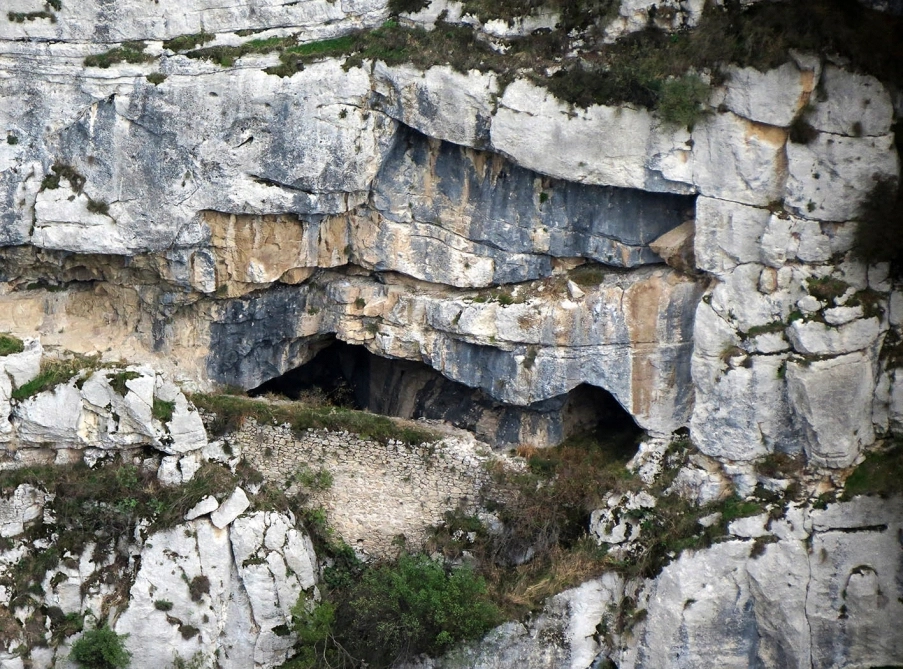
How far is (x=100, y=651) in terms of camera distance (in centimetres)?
1723

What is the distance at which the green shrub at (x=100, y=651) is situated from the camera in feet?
56.4

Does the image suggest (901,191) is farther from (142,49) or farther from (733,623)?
(142,49)

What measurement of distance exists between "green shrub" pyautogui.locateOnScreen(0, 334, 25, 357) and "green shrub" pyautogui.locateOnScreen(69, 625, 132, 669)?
4.63 metres

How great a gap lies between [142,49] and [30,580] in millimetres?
8648

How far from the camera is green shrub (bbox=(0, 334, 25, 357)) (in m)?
17.4

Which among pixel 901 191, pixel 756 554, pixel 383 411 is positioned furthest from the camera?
pixel 383 411

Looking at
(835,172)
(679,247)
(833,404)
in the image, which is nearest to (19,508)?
(679,247)

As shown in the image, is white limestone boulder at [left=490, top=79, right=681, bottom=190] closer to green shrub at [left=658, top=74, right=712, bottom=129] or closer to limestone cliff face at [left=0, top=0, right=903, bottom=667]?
limestone cliff face at [left=0, top=0, right=903, bottom=667]

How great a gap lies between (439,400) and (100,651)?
6.89 metres

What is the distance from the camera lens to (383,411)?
20016mm

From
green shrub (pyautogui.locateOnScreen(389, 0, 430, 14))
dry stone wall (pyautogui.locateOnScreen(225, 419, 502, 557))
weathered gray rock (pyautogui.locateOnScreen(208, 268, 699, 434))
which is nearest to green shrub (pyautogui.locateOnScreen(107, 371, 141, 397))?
weathered gray rock (pyautogui.locateOnScreen(208, 268, 699, 434))

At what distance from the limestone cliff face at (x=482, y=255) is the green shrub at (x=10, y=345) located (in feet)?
0.74

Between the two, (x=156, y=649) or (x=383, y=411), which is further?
(x=383, y=411)

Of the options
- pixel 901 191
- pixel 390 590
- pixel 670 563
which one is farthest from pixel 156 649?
pixel 901 191
